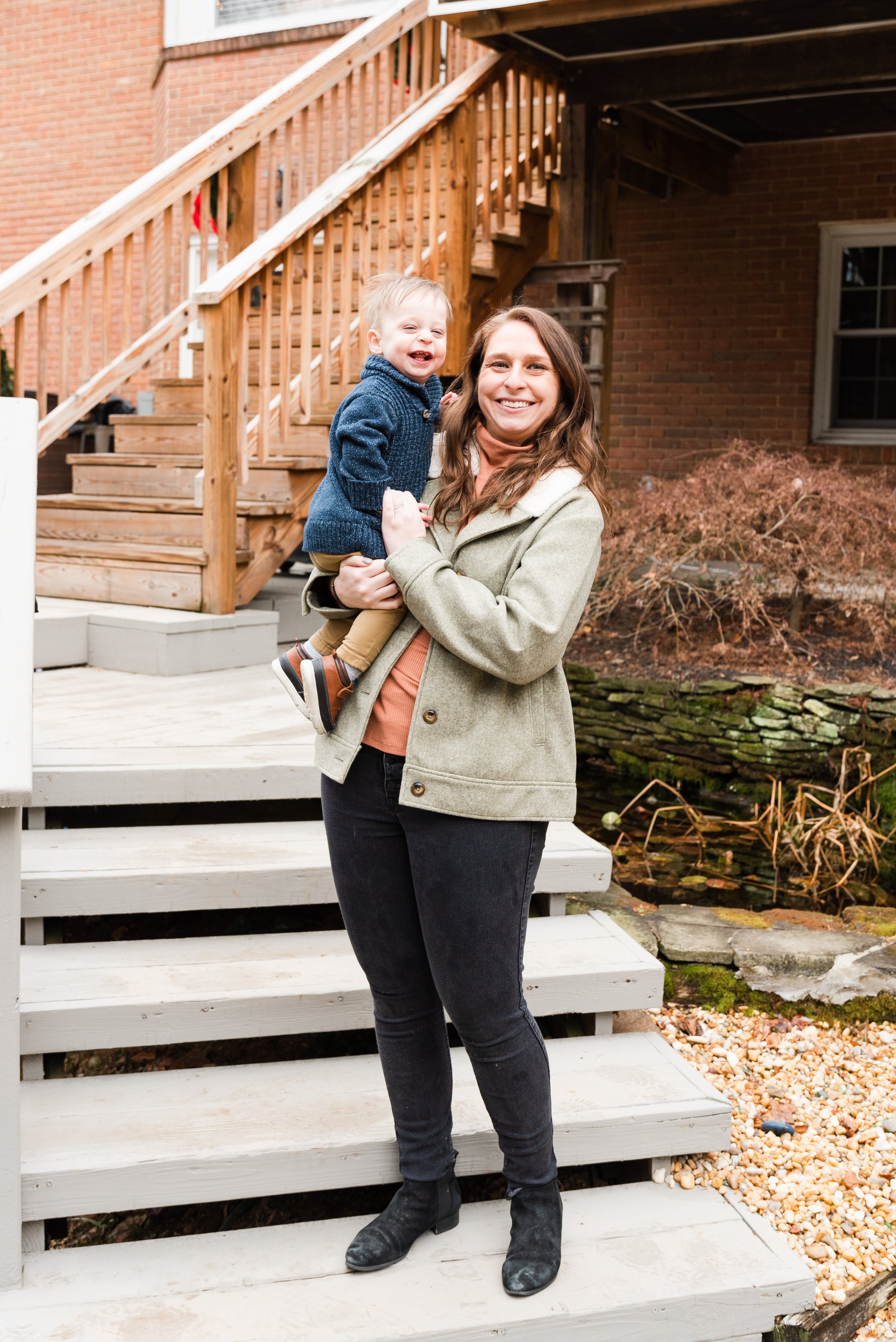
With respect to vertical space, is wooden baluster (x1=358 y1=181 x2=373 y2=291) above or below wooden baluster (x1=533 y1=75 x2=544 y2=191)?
below

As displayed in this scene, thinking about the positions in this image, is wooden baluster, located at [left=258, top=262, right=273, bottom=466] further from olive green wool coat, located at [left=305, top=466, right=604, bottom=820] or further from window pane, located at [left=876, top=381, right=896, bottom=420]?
window pane, located at [left=876, top=381, right=896, bottom=420]

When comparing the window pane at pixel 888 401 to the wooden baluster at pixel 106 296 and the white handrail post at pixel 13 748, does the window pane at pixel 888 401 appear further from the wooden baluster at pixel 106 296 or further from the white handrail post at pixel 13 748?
the white handrail post at pixel 13 748

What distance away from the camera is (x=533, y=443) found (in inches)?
77.0

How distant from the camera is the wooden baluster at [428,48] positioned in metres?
7.71

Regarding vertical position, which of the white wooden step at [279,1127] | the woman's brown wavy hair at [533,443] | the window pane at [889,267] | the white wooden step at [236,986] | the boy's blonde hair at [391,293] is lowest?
the white wooden step at [279,1127]

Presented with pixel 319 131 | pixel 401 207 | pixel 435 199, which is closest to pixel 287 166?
pixel 319 131

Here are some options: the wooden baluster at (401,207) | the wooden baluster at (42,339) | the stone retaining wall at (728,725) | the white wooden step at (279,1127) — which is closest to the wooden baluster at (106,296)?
the wooden baluster at (42,339)

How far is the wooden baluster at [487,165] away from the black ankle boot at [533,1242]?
5.50 meters

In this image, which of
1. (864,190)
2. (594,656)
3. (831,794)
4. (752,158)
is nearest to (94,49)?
(752,158)

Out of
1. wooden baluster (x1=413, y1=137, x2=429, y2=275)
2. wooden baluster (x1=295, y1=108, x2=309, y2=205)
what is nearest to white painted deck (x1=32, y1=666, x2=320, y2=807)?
wooden baluster (x1=413, y1=137, x2=429, y2=275)

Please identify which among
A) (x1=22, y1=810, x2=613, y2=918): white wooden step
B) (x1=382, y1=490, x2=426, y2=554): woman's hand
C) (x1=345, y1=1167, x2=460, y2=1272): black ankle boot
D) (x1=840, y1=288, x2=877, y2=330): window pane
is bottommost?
(x1=345, y1=1167, x2=460, y2=1272): black ankle boot

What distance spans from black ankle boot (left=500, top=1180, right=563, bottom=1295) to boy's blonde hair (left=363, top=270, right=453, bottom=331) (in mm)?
1491

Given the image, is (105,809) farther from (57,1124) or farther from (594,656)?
(594,656)

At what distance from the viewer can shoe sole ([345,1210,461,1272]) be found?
212 centimetres
